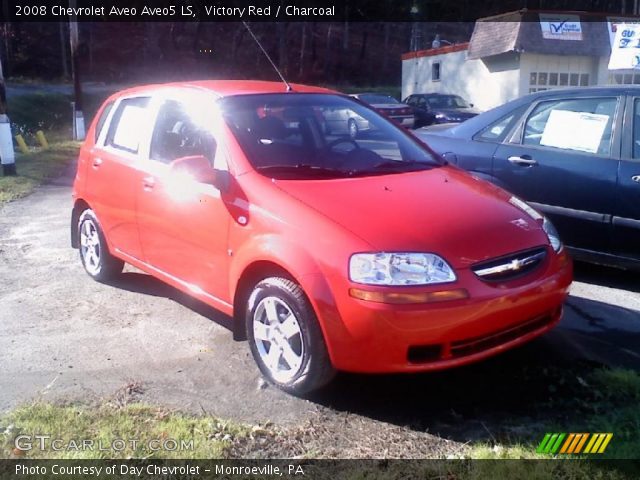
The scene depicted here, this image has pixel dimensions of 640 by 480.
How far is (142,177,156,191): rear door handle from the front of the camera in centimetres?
476

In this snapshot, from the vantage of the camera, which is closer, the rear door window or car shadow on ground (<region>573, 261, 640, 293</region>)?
the rear door window

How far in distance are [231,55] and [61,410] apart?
56.5m

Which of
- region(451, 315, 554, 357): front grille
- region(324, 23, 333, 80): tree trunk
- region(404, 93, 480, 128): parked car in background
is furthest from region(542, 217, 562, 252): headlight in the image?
region(324, 23, 333, 80): tree trunk

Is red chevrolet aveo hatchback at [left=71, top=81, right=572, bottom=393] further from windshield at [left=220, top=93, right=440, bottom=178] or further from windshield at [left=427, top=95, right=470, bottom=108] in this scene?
windshield at [left=427, top=95, right=470, bottom=108]

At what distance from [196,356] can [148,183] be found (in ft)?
4.19

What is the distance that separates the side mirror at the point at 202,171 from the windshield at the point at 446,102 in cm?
2186

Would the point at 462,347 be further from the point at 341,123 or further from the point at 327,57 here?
the point at 327,57

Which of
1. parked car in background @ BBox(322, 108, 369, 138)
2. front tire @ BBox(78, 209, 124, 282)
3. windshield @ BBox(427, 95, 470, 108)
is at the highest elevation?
parked car in background @ BBox(322, 108, 369, 138)

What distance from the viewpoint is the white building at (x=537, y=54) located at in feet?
84.6

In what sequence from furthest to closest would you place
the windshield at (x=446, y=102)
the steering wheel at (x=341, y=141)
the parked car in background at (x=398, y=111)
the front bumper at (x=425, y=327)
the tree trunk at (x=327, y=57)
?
the tree trunk at (x=327, y=57), the windshield at (x=446, y=102), the parked car in background at (x=398, y=111), the steering wheel at (x=341, y=141), the front bumper at (x=425, y=327)

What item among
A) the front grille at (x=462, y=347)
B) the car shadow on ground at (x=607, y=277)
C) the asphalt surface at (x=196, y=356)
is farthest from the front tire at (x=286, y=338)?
the car shadow on ground at (x=607, y=277)

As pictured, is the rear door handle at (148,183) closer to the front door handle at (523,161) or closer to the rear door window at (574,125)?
the front door handle at (523,161)

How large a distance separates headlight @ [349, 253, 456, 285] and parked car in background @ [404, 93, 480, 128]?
20.3 meters

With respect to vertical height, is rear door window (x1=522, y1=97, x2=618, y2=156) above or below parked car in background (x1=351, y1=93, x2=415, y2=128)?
above
